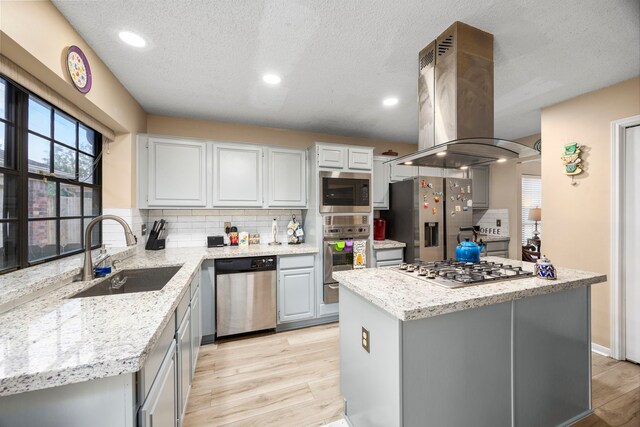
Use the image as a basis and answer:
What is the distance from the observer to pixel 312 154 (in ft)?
10.8

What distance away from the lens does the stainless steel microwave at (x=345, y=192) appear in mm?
3141

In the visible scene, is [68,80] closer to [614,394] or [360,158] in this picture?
[360,158]

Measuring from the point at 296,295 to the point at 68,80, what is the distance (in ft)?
8.43

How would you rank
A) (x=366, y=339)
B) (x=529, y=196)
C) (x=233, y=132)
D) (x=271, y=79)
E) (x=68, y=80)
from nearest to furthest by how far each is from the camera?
(x=366, y=339) → (x=68, y=80) → (x=271, y=79) → (x=233, y=132) → (x=529, y=196)

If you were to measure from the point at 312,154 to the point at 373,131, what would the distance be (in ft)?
3.41

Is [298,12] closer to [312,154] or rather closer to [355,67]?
[355,67]

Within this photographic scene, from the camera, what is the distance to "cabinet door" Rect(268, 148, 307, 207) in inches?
127

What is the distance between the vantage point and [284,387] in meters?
1.99

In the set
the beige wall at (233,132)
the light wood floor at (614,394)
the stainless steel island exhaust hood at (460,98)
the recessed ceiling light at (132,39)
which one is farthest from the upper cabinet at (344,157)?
the light wood floor at (614,394)

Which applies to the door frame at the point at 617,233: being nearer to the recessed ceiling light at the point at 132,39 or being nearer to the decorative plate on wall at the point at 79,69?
the recessed ceiling light at the point at 132,39

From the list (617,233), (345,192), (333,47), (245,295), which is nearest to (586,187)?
(617,233)

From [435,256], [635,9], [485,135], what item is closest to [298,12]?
[485,135]

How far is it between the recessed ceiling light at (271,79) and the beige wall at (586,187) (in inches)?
115

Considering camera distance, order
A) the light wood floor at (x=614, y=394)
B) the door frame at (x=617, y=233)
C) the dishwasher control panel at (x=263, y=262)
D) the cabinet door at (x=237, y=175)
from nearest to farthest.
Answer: the light wood floor at (x=614, y=394)
the door frame at (x=617, y=233)
the dishwasher control panel at (x=263, y=262)
the cabinet door at (x=237, y=175)
